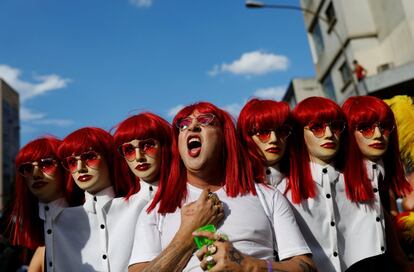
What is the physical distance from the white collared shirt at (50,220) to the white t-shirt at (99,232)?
0.03 meters

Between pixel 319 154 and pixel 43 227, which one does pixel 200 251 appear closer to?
pixel 319 154

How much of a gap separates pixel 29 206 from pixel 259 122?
6.42 ft

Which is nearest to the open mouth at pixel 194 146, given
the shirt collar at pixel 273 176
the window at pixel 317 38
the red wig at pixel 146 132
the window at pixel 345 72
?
the red wig at pixel 146 132

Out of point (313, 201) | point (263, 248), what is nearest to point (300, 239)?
point (263, 248)

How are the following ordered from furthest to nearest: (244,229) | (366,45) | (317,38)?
(317,38) → (366,45) → (244,229)

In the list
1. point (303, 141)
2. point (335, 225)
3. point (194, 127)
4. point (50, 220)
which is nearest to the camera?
point (194, 127)

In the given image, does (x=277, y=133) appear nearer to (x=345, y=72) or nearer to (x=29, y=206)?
(x=29, y=206)

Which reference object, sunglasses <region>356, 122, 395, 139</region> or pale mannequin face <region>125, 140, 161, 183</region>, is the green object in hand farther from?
sunglasses <region>356, 122, 395, 139</region>

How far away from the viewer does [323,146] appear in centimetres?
292

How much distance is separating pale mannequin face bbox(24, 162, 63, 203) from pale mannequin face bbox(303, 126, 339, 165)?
6.41 ft

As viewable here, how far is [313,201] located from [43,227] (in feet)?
7.01

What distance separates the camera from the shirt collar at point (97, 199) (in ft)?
10.2

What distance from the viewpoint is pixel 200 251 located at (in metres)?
2.02

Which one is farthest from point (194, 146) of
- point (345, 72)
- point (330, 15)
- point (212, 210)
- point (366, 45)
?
point (330, 15)
